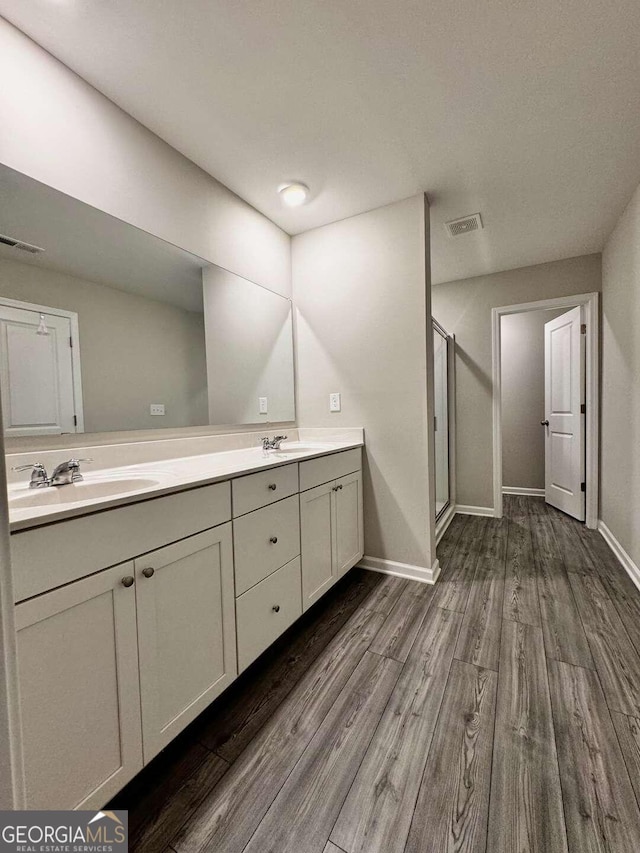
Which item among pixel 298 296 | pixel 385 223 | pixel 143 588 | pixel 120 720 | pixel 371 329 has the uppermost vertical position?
pixel 385 223

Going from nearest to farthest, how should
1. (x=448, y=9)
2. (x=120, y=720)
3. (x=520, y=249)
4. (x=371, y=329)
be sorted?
(x=120, y=720) < (x=448, y=9) < (x=371, y=329) < (x=520, y=249)

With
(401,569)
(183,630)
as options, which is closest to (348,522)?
(401,569)

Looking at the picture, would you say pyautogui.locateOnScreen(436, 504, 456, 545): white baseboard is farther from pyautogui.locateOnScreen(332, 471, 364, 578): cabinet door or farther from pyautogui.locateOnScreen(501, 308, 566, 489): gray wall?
pyautogui.locateOnScreen(501, 308, 566, 489): gray wall

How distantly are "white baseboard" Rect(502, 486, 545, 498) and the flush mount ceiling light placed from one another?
3758 millimetres

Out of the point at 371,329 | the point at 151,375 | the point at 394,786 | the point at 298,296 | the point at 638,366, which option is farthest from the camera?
the point at 298,296

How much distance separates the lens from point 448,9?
1.13 meters

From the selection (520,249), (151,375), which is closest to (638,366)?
(520,249)

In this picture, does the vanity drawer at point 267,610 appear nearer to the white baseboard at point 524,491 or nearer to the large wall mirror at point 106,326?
the large wall mirror at point 106,326

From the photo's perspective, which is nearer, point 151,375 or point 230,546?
point 230,546

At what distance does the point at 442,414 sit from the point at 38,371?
117 inches

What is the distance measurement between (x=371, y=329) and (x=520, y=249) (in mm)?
1704

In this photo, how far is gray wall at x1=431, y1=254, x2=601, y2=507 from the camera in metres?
3.21

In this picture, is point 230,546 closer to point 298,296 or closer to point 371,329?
point 371,329

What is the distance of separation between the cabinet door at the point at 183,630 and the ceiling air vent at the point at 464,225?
2.47 meters
